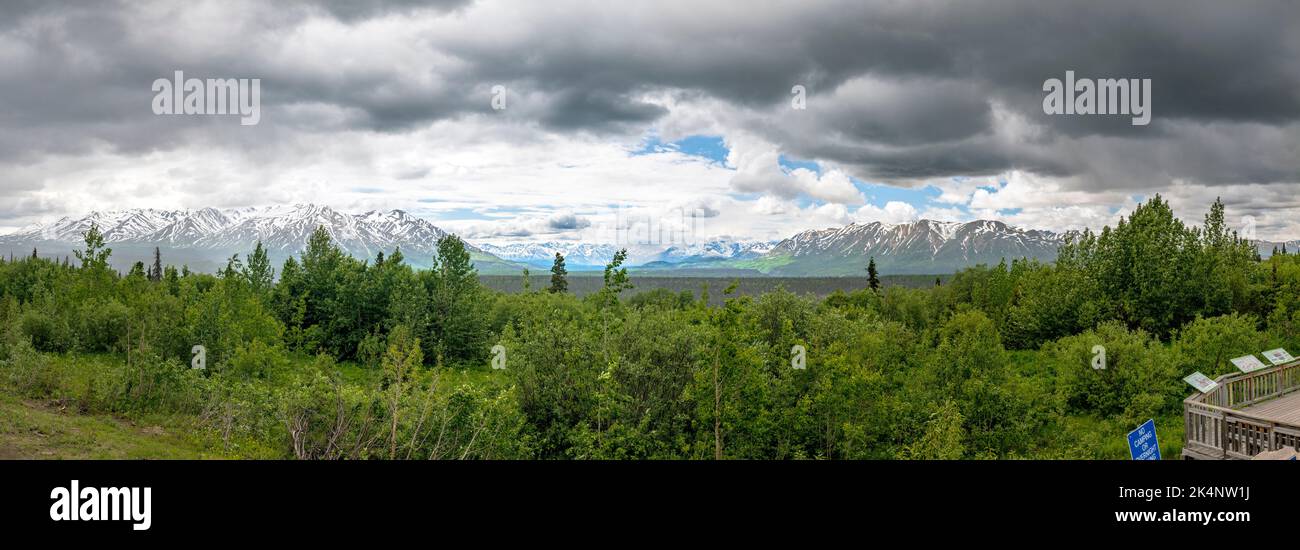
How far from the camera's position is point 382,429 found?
20344mm

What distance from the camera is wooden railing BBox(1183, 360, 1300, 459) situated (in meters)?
20.0

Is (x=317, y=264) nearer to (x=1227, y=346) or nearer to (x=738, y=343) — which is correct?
(x=738, y=343)

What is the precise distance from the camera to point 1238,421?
21.3 m

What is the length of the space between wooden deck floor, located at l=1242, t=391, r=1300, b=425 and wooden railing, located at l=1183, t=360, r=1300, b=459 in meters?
0.34

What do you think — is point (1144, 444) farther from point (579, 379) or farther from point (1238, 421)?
point (579, 379)

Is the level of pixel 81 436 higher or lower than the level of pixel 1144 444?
lower

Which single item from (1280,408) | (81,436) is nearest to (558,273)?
(81,436)

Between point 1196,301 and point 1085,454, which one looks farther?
point 1196,301

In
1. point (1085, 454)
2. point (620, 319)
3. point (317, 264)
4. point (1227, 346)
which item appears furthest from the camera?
point (317, 264)

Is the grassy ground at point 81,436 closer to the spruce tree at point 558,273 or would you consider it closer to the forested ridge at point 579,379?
the forested ridge at point 579,379

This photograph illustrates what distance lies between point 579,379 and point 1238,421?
21.7 meters
